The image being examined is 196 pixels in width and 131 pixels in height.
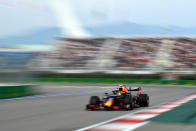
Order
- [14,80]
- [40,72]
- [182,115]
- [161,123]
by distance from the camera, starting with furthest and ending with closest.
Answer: [40,72] < [14,80] < [182,115] < [161,123]

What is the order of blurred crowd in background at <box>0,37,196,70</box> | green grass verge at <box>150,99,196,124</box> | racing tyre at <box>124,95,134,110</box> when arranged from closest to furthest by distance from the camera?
green grass verge at <box>150,99,196,124</box>
racing tyre at <box>124,95,134,110</box>
blurred crowd in background at <box>0,37,196,70</box>

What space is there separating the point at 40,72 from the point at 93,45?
1256 centimetres

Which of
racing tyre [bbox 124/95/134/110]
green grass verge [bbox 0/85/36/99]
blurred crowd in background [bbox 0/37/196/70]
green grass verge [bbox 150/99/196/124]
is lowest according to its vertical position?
green grass verge [bbox 150/99/196/124]

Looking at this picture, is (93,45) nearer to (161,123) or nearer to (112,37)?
(112,37)

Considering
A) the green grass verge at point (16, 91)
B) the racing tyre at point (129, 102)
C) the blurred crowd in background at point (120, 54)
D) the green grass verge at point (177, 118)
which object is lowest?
the green grass verge at point (177, 118)

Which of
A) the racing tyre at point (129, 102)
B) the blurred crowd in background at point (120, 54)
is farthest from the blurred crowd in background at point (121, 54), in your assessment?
the racing tyre at point (129, 102)

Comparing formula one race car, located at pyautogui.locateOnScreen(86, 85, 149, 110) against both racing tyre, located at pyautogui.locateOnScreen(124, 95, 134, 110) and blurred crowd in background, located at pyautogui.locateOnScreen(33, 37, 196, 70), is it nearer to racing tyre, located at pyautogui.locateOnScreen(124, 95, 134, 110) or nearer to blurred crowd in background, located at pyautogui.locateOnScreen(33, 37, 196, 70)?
racing tyre, located at pyautogui.locateOnScreen(124, 95, 134, 110)

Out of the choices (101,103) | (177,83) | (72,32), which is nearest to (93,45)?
(72,32)

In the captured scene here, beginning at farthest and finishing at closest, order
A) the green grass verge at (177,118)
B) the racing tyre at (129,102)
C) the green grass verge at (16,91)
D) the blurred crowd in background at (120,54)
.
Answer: the blurred crowd in background at (120,54) < the green grass verge at (16,91) < the racing tyre at (129,102) < the green grass verge at (177,118)

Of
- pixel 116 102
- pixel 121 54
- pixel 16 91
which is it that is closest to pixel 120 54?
pixel 121 54

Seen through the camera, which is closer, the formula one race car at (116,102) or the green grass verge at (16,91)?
the formula one race car at (116,102)

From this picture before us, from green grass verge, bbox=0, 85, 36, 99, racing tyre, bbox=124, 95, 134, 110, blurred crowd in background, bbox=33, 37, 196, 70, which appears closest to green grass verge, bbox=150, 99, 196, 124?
racing tyre, bbox=124, 95, 134, 110

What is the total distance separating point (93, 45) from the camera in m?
60.8

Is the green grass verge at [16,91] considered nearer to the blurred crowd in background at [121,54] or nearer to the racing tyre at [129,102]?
the racing tyre at [129,102]
